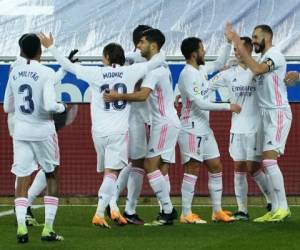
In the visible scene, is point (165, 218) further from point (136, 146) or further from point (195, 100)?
point (195, 100)

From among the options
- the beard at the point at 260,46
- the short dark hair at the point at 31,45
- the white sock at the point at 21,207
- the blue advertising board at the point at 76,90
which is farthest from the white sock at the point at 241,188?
the blue advertising board at the point at 76,90

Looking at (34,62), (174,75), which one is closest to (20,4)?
(174,75)

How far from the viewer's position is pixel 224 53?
53.1 feet

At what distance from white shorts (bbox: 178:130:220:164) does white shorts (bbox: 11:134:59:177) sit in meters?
2.46

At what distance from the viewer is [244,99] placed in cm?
1611

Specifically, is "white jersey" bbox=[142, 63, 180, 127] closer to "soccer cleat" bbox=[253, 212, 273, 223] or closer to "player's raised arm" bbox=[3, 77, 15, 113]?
"soccer cleat" bbox=[253, 212, 273, 223]

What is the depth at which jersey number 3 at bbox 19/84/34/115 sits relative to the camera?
13.9 meters

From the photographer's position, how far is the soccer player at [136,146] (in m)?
15.7

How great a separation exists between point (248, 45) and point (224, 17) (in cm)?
842

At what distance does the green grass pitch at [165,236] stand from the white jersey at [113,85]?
1.18 metres

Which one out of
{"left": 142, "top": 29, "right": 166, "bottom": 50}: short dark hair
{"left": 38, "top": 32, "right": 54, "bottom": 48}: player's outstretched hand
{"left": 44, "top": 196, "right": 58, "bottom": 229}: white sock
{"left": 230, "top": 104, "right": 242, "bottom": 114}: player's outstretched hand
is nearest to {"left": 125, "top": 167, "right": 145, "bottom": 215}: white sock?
{"left": 230, "top": 104, "right": 242, "bottom": 114}: player's outstretched hand

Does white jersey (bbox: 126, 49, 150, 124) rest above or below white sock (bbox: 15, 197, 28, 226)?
above

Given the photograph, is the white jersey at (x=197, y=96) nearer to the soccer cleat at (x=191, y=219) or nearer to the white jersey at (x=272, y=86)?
the white jersey at (x=272, y=86)

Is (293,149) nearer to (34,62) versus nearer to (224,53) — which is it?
(224,53)
